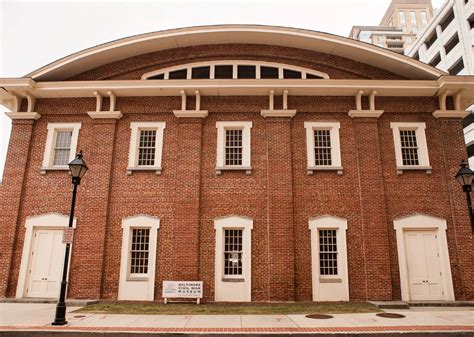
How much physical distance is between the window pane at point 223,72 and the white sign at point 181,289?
9616 millimetres

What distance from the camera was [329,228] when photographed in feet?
47.1

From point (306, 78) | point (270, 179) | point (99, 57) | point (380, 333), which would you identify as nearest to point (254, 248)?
point (270, 179)

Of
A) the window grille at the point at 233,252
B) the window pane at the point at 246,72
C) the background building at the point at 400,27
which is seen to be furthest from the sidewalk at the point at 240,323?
the background building at the point at 400,27

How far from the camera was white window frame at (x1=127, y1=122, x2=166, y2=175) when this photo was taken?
15.1 meters

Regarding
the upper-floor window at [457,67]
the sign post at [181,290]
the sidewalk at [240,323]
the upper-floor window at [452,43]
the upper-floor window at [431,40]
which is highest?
the upper-floor window at [431,40]

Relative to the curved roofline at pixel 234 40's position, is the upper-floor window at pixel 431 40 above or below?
above

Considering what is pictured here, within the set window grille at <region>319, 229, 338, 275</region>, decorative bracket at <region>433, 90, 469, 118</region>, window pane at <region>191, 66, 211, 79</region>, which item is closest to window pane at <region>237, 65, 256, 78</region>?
window pane at <region>191, 66, 211, 79</region>

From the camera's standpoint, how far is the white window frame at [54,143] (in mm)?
15297

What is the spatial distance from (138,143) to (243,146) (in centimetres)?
482

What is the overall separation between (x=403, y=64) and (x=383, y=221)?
7407 mm

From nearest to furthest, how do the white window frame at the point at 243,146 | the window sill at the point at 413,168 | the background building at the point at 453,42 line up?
the window sill at the point at 413,168
the white window frame at the point at 243,146
the background building at the point at 453,42

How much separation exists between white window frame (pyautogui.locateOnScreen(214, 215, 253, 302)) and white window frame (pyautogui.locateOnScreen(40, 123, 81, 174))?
735 cm

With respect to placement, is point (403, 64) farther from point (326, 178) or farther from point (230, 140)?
point (230, 140)

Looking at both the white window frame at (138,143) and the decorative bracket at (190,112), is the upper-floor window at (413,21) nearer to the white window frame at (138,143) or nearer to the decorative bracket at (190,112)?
the decorative bracket at (190,112)
